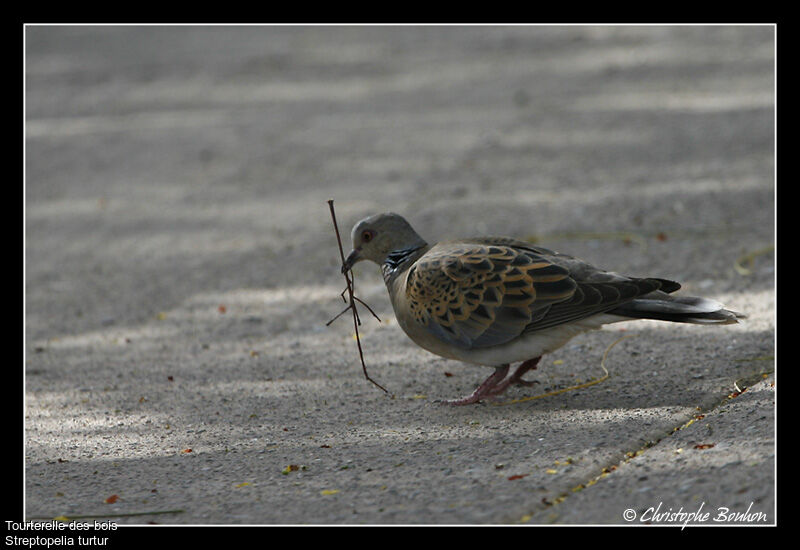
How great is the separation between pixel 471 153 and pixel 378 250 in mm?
4291

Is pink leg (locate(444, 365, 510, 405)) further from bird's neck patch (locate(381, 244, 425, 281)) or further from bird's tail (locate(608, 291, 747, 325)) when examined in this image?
bird's neck patch (locate(381, 244, 425, 281))

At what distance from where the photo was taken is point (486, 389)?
4508 mm

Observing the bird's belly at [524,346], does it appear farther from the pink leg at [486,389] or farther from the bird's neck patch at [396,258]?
the bird's neck patch at [396,258]

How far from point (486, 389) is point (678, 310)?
0.90 metres

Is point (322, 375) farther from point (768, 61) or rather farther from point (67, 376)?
point (768, 61)

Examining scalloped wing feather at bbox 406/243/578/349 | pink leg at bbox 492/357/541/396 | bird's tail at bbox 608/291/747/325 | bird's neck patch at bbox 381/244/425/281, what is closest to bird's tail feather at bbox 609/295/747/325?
bird's tail at bbox 608/291/747/325

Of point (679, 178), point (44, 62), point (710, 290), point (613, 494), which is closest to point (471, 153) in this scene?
point (679, 178)

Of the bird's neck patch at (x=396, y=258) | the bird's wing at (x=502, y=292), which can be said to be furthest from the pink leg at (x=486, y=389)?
the bird's neck patch at (x=396, y=258)

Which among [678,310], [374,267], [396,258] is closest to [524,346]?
[678,310]

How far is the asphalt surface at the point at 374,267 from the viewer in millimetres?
3686

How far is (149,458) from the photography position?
420cm

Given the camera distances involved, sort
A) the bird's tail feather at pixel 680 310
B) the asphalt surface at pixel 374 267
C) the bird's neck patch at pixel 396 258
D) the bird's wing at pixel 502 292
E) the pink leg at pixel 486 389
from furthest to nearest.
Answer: the bird's neck patch at pixel 396 258 → the pink leg at pixel 486 389 → the bird's wing at pixel 502 292 → the bird's tail feather at pixel 680 310 → the asphalt surface at pixel 374 267

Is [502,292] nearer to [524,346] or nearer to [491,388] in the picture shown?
[524,346]

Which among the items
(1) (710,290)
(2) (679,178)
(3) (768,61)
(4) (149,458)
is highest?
(3) (768,61)
